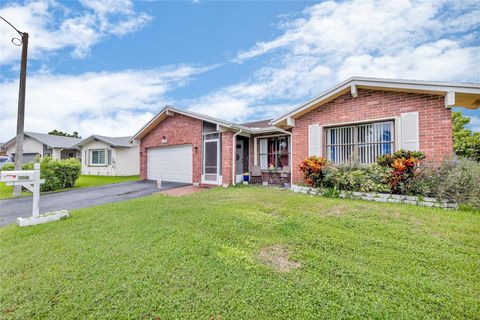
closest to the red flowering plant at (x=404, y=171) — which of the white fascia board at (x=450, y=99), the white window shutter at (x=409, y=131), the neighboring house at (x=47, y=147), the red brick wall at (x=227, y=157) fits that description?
the white window shutter at (x=409, y=131)

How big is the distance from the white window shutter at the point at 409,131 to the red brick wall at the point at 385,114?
0.36 ft

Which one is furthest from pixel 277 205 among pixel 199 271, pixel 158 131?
pixel 158 131

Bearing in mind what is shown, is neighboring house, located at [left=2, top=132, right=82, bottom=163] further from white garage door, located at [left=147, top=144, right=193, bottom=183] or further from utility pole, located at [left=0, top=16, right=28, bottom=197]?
utility pole, located at [left=0, top=16, right=28, bottom=197]

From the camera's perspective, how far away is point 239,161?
12.0m

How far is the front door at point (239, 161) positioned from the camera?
11688mm

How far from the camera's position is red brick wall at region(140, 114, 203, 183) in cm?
1214

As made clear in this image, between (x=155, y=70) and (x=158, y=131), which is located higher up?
(x=155, y=70)

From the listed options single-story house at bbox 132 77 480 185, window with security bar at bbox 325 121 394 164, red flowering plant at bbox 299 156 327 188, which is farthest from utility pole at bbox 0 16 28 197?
window with security bar at bbox 325 121 394 164

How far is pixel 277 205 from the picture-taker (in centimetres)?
598

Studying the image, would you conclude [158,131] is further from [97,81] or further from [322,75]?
[322,75]

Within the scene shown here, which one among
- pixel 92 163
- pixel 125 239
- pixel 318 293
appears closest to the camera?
pixel 318 293

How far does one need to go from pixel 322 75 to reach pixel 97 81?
510 inches

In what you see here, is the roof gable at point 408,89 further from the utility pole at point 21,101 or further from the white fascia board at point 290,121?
the utility pole at point 21,101

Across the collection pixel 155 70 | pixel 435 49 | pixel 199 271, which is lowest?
pixel 199 271
